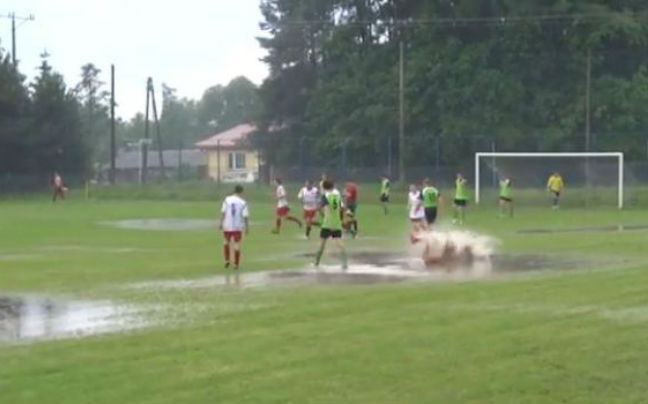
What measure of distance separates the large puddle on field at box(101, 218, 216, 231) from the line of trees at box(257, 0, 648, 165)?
27.8 m

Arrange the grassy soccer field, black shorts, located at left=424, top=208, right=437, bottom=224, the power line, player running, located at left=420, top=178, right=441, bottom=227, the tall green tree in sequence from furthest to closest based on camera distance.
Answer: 1. the tall green tree
2. the power line
3. player running, located at left=420, top=178, right=441, bottom=227
4. black shorts, located at left=424, top=208, right=437, bottom=224
5. the grassy soccer field

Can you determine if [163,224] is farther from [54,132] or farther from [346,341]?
[54,132]

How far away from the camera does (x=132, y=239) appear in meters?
35.3

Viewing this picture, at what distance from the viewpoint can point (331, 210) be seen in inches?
Answer: 1002

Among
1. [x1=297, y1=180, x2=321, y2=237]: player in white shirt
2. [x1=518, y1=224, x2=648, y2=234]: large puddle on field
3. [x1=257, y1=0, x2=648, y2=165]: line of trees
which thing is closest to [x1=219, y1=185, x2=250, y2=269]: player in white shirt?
[x1=297, y1=180, x2=321, y2=237]: player in white shirt

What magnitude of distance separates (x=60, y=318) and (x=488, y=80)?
5706 cm

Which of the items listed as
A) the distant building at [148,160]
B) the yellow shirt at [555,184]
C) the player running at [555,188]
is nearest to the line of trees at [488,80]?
the player running at [555,188]

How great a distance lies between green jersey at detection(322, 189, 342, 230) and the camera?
82.7 ft

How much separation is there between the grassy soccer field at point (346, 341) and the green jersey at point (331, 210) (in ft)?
4.02

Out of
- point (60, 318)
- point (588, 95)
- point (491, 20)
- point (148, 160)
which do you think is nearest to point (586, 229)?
point (60, 318)

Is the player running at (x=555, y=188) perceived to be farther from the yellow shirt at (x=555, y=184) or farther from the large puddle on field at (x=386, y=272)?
the large puddle on field at (x=386, y=272)

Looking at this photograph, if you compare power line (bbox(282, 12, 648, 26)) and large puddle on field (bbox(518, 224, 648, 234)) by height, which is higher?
power line (bbox(282, 12, 648, 26))

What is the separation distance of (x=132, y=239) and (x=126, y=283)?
44.0ft

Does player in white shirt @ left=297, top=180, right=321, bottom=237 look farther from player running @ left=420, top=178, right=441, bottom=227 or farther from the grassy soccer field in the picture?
the grassy soccer field
